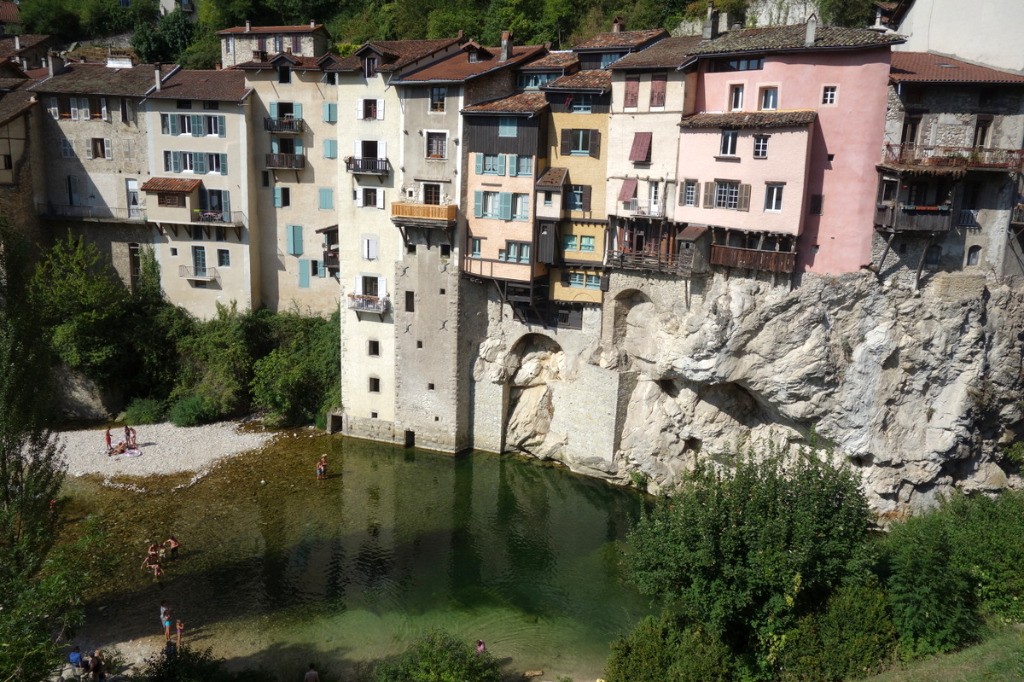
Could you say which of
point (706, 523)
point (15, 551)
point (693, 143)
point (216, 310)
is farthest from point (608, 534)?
point (216, 310)

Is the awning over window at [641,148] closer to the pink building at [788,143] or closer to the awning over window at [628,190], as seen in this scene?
the awning over window at [628,190]

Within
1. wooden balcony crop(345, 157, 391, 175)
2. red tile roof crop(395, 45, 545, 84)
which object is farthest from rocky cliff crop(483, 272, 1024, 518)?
wooden balcony crop(345, 157, 391, 175)

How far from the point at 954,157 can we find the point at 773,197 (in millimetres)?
6782

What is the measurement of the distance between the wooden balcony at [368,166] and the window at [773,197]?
1869cm

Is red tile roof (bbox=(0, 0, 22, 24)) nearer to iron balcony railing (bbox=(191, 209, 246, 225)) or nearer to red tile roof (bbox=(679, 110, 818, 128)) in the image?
iron balcony railing (bbox=(191, 209, 246, 225))

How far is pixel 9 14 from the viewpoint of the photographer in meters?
75.3

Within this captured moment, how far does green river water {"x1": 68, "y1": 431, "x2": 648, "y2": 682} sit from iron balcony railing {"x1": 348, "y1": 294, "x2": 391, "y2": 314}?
7308 millimetres

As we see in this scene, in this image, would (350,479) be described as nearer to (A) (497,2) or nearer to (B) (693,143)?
(B) (693,143)

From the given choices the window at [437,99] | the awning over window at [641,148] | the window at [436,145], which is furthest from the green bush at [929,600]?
the window at [437,99]

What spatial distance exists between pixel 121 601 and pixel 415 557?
1120 centimetres

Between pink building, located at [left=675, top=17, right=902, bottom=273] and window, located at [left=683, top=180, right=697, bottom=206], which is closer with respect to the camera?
pink building, located at [left=675, top=17, right=902, bottom=273]

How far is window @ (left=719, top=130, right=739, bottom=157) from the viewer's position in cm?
3479

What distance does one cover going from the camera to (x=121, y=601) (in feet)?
105

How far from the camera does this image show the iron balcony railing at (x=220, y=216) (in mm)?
48469
